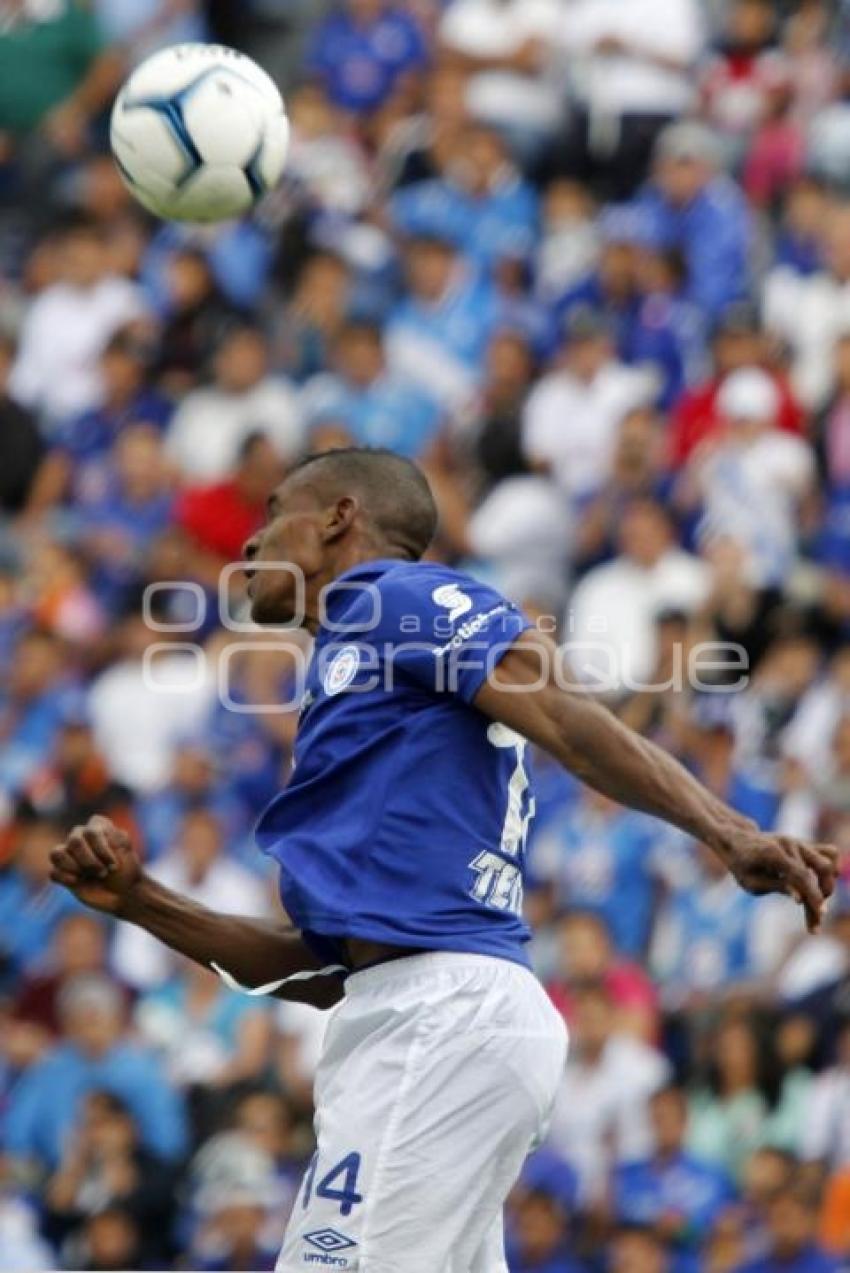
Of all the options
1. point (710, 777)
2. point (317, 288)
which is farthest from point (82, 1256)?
point (317, 288)

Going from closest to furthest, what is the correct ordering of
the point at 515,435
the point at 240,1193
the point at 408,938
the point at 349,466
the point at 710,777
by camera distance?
the point at 408,938, the point at 349,466, the point at 240,1193, the point at 710,777, the point at 515,435

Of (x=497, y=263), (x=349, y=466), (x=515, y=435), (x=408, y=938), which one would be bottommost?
(x=408, y=938)

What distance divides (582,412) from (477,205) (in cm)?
187

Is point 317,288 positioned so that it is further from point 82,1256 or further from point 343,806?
point 343,806

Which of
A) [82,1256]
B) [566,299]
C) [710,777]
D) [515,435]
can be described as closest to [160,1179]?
[82,1256]

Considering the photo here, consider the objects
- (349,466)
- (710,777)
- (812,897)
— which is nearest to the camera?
(812,897)

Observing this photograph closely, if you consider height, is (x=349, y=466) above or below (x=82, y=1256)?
above

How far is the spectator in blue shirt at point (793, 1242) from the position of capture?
10.1 meters

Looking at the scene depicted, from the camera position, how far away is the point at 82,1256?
10.7 meters

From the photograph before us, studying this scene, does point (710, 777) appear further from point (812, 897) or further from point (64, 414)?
point (812, 897)

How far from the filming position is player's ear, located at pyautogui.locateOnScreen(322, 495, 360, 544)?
244 inches

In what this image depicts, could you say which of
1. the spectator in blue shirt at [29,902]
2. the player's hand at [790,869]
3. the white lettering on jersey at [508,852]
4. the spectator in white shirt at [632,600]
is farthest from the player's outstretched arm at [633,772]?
the spectator in white shirt at [632,600]

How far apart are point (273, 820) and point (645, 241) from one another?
9.16 meters

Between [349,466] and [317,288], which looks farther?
[317,288]
